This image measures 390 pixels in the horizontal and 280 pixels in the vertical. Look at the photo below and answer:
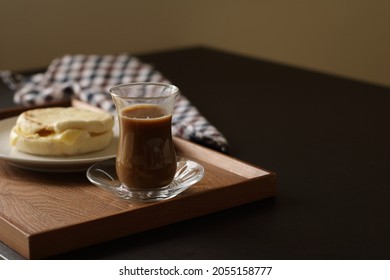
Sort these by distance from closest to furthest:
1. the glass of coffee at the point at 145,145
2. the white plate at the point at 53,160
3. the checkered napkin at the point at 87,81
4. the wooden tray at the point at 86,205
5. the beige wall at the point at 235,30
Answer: the wooden tray at the point at 86,205 → the glass of coffee at the point at 145,145 → the white plate at the point at 53,160 → the checkered napkin at the point at 87,81 → the beige wall at the point at 235,30

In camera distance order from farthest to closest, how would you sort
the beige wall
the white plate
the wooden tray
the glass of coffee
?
the beige wall, the white plate, the glass of coffee, the wooden tray

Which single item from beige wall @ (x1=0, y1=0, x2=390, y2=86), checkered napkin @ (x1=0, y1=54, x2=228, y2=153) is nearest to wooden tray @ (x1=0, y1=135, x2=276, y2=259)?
checkered napkin @ (x1=0, y1=54, x2=228, y2=153)

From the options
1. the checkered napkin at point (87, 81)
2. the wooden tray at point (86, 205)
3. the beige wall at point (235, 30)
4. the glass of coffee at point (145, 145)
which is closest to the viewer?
the wooden tray at point (86, 205)

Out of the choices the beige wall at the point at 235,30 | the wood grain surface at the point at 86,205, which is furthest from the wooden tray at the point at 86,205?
the beige wall at the point at 235,30

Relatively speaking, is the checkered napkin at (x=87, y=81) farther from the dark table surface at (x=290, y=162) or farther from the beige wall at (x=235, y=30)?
the beige wall at (x=235, y=30)

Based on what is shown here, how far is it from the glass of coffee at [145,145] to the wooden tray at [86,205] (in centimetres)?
3

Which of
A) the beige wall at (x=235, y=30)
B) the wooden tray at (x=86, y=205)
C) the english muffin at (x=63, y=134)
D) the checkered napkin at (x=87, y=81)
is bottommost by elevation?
the beige wall at (x=235, y=30)

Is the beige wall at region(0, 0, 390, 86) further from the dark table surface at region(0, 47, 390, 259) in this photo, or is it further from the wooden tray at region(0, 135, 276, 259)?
the wooden tray at region(0, 135, 276, 259)

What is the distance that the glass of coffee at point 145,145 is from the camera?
3.26 feet

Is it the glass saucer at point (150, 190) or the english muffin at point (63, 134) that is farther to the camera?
the english muffin at point (63, 134)

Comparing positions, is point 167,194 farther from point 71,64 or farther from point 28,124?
point 71,64

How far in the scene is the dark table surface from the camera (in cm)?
88

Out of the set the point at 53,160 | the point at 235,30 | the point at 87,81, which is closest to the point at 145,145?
the point at 53,160

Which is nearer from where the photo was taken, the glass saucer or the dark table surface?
the dark table surface
